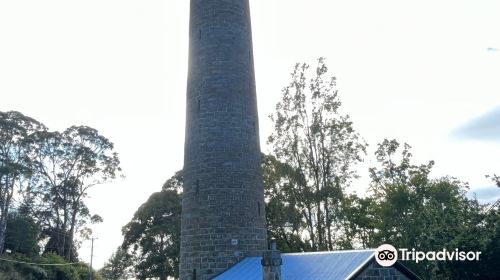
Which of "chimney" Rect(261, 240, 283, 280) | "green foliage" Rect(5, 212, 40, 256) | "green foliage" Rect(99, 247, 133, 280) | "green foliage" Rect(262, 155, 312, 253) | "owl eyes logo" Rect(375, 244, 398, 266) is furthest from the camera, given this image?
"green foliage" Rect(5, 212, 40, 256)

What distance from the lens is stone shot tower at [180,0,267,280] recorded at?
15680 mm

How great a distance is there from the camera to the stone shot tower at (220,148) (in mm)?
15680

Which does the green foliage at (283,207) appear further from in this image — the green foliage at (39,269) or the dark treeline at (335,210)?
the green foliage at (39,269)

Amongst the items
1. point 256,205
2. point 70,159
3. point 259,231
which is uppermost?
point 70,159

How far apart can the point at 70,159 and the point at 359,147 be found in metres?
28.7

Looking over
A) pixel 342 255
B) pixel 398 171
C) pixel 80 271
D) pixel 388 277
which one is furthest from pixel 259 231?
pixel 80 271

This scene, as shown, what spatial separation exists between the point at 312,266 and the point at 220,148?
6.03 m

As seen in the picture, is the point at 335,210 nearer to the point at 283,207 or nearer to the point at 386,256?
the point at 283,207

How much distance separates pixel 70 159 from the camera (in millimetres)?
39750

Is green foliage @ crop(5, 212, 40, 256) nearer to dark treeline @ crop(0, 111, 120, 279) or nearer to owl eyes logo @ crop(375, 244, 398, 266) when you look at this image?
dark treeline @ crop(0, 111, 120, 279)

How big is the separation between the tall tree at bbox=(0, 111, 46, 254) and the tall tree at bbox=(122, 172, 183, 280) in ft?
36.2

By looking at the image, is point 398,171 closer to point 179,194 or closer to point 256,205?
point 179,194

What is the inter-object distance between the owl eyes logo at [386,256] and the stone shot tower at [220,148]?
5.86 meters

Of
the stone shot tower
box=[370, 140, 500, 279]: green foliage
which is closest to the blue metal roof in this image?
the stone shot tower
